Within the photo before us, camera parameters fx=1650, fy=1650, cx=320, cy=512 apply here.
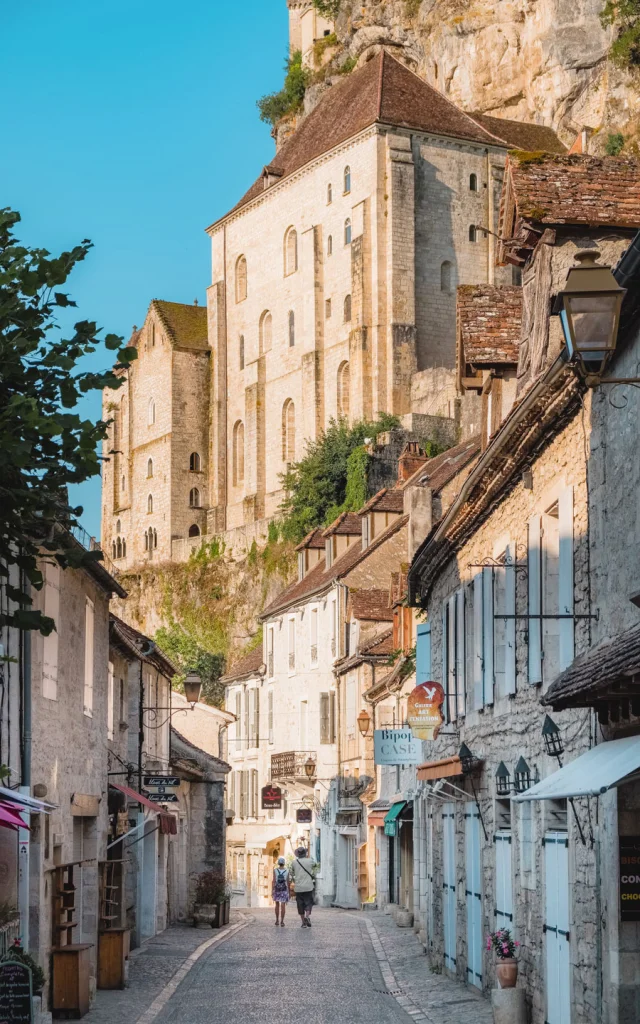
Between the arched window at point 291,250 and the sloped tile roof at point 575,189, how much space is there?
65.2 metres

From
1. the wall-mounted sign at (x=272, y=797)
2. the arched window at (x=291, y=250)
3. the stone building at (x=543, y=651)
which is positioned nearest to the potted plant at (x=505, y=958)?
the stone building at (x=543, y=651)

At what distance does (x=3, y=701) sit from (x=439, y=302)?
61466 mm

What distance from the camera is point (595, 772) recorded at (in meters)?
10.3

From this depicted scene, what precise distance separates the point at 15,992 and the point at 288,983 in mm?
7461

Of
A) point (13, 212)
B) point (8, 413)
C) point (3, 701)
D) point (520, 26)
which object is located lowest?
point (3, 701)

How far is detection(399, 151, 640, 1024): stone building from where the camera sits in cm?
1115

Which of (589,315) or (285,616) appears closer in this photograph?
(589,315)

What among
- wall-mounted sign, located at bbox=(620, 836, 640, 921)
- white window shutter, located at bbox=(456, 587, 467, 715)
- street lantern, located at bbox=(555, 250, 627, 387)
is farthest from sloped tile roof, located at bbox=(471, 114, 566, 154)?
street lantern, located at bbox=(555, 250, 627, 387)

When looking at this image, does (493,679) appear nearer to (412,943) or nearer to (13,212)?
(13,212)

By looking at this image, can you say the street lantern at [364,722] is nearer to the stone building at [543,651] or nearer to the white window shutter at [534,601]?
the stone building at [543,651]

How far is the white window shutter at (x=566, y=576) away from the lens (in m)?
12.8

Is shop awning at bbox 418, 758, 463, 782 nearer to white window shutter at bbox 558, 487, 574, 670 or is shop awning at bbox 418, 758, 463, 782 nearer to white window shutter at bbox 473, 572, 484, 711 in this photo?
white window shutter at bbox 473, 572, 484, 711

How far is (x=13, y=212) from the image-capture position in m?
10.8

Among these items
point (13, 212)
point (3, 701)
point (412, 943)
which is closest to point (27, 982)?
point (3, 701)
